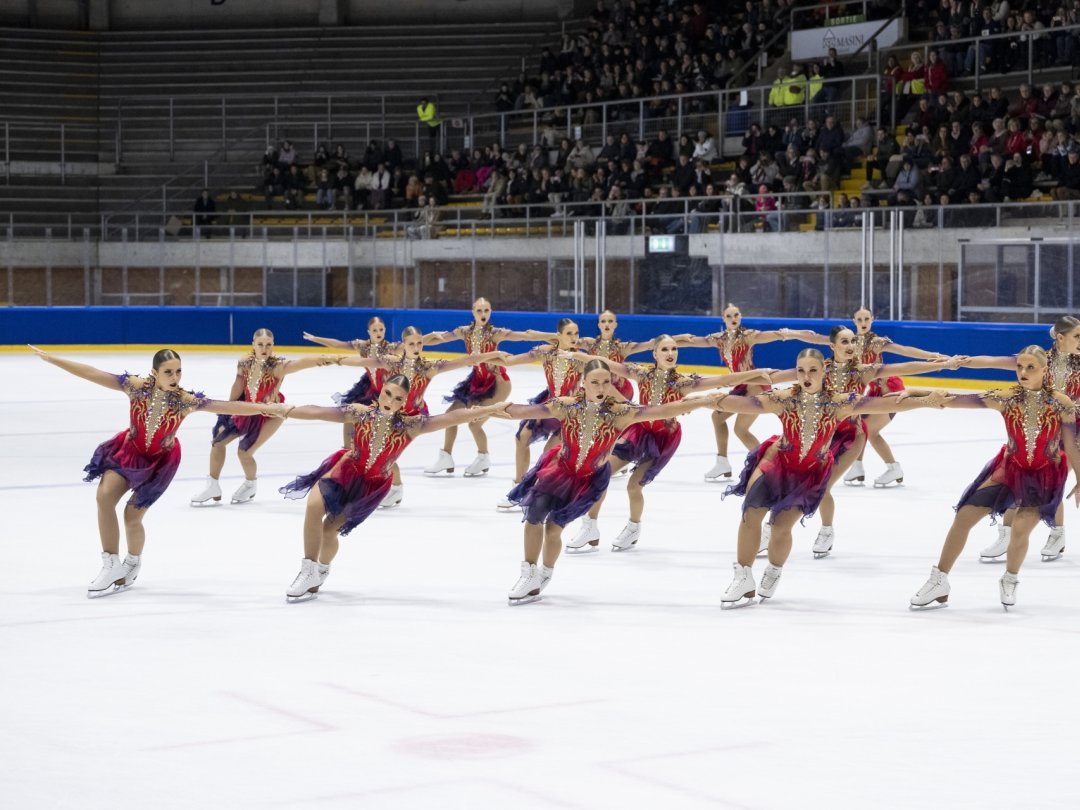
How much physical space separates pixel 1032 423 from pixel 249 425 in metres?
7.06

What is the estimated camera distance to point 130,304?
1331 inches

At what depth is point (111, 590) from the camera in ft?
30.7

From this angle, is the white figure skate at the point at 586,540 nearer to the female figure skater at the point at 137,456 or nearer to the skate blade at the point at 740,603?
the skate blade at the point at 740,603

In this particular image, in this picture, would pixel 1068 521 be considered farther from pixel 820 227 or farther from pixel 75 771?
pixel 820 227

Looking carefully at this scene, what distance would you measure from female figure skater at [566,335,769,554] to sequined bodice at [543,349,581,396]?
1.73m

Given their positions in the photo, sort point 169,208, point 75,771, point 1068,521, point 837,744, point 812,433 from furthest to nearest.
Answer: point 169,208 < point 1068,521 < point 812,433 < point 837,744 < point 75,771

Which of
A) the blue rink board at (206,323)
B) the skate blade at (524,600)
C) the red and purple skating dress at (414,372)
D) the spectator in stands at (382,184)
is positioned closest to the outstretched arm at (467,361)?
the red and purple skating dress at (414,372)

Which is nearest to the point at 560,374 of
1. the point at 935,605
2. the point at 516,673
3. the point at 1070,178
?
the point at 935,605

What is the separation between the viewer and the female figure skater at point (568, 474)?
9203 millimetres

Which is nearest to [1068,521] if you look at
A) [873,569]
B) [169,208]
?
[873,569]

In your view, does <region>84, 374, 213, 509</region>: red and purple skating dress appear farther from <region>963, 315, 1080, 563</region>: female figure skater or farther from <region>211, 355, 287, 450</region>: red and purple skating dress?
<region>963, 315, 1080, 563</region>: female figure skater

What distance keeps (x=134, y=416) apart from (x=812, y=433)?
392 centimetres

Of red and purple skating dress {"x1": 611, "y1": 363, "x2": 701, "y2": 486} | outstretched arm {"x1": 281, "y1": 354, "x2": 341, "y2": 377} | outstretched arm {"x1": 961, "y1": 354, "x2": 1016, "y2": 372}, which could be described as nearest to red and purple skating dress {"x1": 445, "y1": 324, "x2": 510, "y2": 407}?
outstretched arm {"x1": 281, "y1": 354, "x2": 341, "y2": 377}

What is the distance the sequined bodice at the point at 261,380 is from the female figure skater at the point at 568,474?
16.6ft
